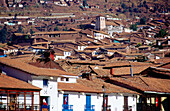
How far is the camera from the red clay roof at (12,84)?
2944 cm

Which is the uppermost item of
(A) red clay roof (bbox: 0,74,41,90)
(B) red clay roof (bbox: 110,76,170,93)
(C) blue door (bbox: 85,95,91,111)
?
(A) red clay roof (bbox: 0,74,41,90)

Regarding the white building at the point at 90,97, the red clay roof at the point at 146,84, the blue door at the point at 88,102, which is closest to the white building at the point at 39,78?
the white building at the point at 90,97

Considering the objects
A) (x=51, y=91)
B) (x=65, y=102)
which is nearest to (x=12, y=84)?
(x=51, y=91)

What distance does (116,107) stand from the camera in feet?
146

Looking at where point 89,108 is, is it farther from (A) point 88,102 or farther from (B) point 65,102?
(B) point 65,102

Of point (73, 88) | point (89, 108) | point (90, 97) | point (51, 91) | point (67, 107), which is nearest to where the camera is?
point (51, 91)

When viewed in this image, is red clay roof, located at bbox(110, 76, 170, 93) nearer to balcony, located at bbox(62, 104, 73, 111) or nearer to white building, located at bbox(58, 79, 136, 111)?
white building, located at bbox(58, 79, 136, 111)

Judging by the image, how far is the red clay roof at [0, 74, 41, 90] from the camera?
29.4 meters

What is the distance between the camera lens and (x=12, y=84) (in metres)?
30.5

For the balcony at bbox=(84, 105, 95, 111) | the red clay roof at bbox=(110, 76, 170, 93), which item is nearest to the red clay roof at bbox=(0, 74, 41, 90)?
the balcony at bbox=(84, 105, 95, 111)

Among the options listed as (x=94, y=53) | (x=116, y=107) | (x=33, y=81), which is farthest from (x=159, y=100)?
(x=94, y=53)

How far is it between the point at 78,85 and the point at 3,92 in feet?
46.0

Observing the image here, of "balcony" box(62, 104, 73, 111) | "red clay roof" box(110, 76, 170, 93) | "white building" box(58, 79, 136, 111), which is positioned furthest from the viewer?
"red clay roof" box(110, 76, 170, 93)

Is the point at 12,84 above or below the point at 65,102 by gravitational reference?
above
